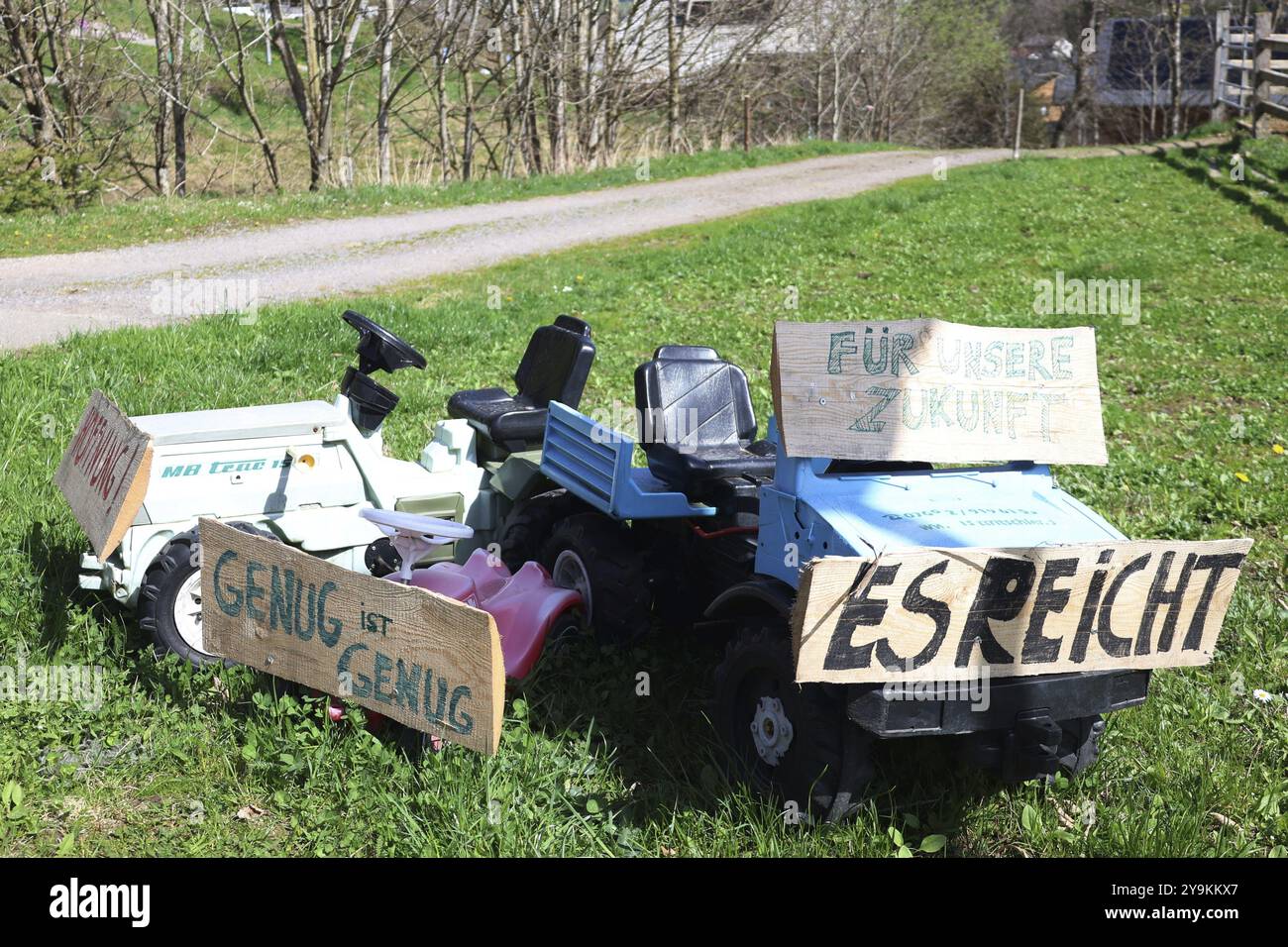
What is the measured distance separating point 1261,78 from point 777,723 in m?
20.9

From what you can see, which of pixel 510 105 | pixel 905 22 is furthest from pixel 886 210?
pixel 905 22

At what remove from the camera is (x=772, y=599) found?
3590mm

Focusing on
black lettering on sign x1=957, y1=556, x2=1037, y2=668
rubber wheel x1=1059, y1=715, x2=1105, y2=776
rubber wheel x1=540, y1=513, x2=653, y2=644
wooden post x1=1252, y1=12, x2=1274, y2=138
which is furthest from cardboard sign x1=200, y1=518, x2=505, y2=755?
wooden post x1=1252, y1=12, x2=1274, y2=138

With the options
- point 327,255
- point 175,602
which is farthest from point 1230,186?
point 175,602

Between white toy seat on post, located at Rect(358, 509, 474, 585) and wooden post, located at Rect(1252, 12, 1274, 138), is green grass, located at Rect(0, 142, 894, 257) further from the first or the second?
wooden post, located at Rect(1252, 12, 1274, 138)

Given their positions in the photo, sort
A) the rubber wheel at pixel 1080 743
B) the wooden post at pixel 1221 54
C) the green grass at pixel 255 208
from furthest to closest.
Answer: the wooden post at pixel 1221 54 < the green grass at pixel 255 208 < the rubber wheel at pixel 1080 743

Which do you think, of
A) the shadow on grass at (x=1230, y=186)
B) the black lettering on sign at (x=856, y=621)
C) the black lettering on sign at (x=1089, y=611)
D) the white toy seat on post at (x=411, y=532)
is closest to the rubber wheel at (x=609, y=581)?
the white toy seat on post at (x=411, y=532)

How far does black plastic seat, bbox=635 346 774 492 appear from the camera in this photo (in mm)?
4754

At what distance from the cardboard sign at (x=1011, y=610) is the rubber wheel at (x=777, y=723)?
275mm

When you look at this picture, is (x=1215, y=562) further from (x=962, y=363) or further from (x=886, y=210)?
(x=886, y=210)

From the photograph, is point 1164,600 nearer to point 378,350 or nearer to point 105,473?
point 378,350

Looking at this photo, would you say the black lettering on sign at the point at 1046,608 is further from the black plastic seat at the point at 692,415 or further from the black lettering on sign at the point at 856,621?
the black plastic seat at the point at 692,415

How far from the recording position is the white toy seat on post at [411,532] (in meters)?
4.36

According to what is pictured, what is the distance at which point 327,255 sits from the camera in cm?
1250
